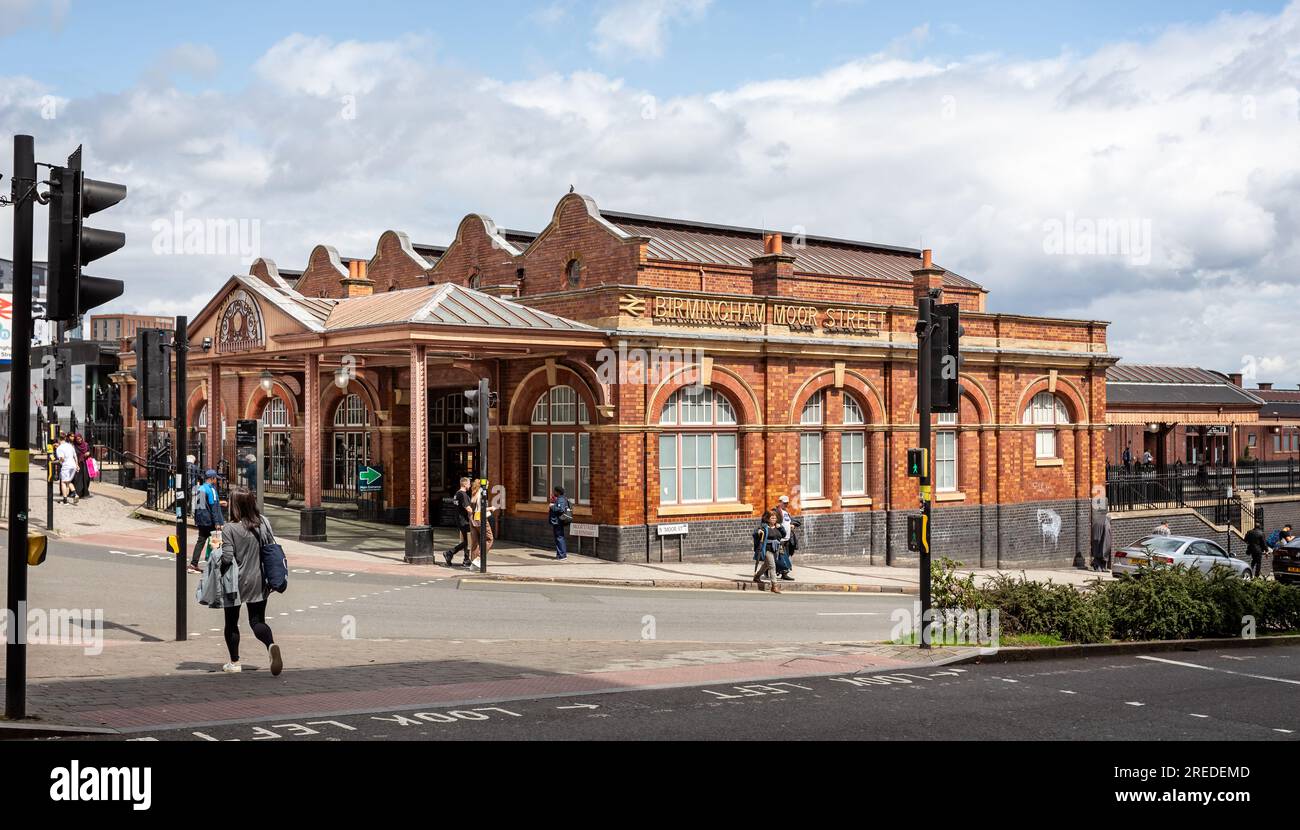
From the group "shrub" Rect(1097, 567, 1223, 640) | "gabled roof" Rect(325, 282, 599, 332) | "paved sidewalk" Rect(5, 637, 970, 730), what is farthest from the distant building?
"shrub" Rect(1097, 567, 1223, 640)

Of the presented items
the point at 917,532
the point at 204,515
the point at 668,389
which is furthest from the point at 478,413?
the point at 917,532

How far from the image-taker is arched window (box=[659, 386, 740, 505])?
25.8m

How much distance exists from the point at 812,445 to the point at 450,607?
13.1 meters

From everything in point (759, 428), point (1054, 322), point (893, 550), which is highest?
point (1054, 322)

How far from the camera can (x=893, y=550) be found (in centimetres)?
2970

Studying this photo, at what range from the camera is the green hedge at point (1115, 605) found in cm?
1456

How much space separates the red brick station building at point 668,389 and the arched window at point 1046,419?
0.07 m

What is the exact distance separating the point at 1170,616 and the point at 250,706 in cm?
1153

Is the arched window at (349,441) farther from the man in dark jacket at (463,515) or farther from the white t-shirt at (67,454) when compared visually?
the man in dark jacket at (463,515)

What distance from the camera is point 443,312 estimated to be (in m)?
23.1

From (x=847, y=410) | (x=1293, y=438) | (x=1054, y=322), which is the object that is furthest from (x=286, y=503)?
(x=1293, y=438)

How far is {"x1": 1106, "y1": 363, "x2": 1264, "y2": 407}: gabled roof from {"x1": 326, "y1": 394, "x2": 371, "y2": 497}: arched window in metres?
29.4

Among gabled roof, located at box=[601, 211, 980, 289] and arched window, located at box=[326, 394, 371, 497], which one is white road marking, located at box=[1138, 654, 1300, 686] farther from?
arched window, located at box=[326, 394, 371, 497]
